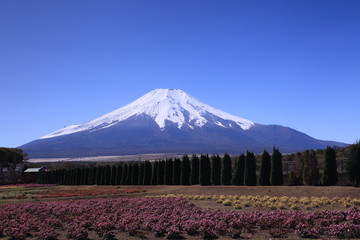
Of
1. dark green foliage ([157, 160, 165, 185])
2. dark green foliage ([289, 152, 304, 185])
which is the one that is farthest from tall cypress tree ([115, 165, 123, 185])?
dark green foliage ([289, 152, 304, 185])

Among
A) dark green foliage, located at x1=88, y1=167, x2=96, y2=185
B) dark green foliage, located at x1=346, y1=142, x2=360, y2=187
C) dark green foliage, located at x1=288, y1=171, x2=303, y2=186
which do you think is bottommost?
dark green foliage, located at x1=88, y1=167, x2=96, y2=185

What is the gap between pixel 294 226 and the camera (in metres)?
12.4

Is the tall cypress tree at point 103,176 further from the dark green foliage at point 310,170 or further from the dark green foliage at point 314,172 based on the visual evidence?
the dark green foliage at point 314,172

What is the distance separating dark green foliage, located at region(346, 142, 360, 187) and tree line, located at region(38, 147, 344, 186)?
6.16 ft

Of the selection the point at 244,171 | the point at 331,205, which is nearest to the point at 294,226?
the point at 331,205

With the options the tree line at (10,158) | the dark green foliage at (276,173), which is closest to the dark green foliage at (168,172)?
the dark green foliage at (276,173)

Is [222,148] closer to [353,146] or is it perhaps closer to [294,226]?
[353,146]

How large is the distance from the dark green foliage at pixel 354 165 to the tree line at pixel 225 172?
1877 millimetres

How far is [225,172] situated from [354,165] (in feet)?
40.1

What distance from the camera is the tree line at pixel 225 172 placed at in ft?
92.3

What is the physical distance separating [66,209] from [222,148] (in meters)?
180

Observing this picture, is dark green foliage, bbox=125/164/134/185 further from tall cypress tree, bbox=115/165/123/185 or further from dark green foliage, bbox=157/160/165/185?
dark green foliage, bbox=157/160/165/185

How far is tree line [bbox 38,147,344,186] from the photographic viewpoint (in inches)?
1108

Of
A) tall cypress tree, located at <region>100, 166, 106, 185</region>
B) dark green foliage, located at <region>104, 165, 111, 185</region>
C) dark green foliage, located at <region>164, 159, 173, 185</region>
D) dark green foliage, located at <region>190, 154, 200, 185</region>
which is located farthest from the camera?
tall cypress tree, located at <region>100, 166, 106, 185</region>
